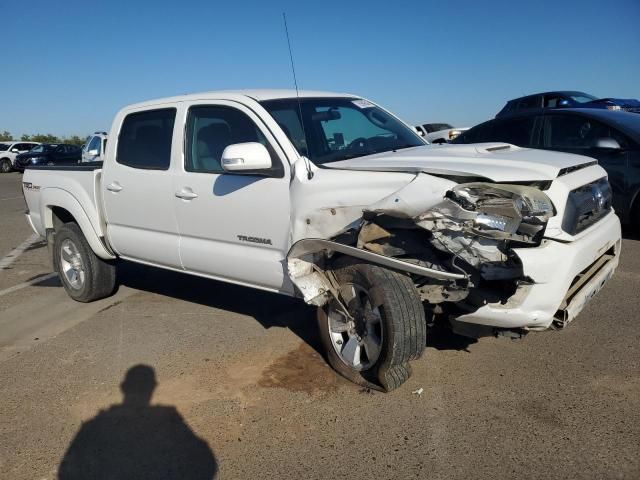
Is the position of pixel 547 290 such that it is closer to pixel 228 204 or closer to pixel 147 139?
pixel 228 204

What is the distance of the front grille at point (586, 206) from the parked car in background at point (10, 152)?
34.0 meters

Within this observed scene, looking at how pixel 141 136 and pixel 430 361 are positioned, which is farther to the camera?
pixel 141 136

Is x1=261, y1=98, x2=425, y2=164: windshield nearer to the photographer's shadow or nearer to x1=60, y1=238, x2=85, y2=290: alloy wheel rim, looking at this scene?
the photographer's shadow

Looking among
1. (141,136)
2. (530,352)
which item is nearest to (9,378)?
(141,136)

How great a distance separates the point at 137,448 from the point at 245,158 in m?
1.85

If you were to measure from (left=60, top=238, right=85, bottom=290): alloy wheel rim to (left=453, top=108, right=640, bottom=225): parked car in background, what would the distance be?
5577mm

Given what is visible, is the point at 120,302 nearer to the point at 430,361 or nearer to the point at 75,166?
the point at 75,166

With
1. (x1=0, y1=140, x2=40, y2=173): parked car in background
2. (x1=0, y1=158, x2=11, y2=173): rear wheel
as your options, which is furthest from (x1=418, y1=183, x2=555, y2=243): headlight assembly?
(x1=0, y1=158, x2=11, y2=173): rear wheel

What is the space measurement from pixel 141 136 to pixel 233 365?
2289 millimetres

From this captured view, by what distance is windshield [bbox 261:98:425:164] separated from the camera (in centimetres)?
415

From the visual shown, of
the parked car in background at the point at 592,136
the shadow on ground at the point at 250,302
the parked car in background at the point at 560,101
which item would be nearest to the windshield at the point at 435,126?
the parked car in background at the point at 560,101

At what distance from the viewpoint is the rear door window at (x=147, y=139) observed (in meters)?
4.84

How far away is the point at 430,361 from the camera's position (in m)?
4.04

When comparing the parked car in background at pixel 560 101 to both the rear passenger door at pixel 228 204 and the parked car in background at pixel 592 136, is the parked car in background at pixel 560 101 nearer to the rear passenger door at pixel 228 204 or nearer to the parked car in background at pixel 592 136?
the parked car in background at pixel 592 136
